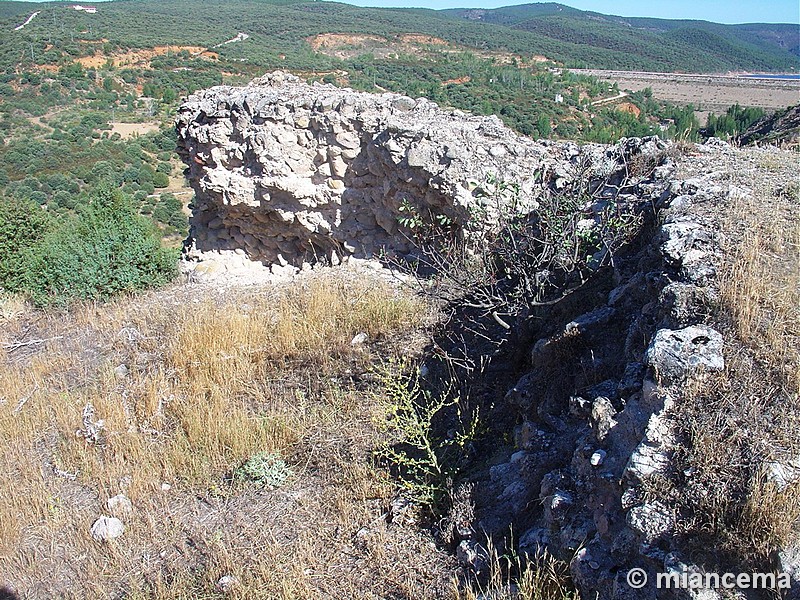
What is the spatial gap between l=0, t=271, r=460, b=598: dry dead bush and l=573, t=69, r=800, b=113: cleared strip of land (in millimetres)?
30458

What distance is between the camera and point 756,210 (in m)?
3.64

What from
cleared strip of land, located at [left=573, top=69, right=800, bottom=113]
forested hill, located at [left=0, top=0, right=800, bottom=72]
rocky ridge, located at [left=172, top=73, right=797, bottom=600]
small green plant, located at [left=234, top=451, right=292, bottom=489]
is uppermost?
forested hill, located at [left=0, top=0, right=800, bottom=72]

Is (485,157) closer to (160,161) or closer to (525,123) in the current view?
(525,123)

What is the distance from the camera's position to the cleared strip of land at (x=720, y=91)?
3112cm

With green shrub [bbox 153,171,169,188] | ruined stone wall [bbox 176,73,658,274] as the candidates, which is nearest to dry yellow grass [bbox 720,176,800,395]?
ruined stone wall [bbox 176,73,658,274]

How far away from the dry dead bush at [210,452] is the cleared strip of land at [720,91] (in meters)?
30.5

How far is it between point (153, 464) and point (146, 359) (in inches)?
64.8

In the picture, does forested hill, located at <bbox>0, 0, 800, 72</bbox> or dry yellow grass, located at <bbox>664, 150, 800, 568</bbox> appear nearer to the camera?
dry yellow grass, located at <bbox>664, 150, 800, 568</bbox>

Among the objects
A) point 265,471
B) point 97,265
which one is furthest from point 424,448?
point 97,265

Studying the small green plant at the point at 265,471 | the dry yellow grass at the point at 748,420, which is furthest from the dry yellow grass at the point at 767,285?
the small green plant at the point at 265,471

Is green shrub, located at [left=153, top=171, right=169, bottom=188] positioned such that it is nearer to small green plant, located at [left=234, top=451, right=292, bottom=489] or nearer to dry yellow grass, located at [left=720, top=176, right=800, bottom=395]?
small green plant, located at [left=234, top=451, right=292, bottom=489]

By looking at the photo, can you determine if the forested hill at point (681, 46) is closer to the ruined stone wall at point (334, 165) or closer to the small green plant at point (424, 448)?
the ruined stone wall at point (334, 165)

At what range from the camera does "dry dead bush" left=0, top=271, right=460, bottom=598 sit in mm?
Result: 2785

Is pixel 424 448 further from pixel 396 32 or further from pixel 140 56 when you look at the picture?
pixel 396 32
